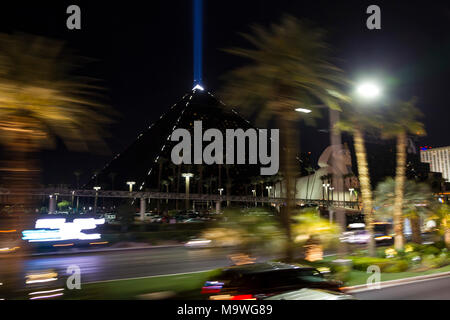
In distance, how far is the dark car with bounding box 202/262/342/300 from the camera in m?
6.99

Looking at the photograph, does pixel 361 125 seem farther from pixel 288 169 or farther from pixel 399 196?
pixel 288 169

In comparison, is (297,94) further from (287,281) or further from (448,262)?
(448,262)

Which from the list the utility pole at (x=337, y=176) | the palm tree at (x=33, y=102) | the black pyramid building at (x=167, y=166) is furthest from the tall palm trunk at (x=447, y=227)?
the black pyramid building at (x=167, y=166)

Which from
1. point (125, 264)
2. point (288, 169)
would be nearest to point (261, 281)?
point (288, 169)

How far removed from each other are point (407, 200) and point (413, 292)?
8701 millimetres

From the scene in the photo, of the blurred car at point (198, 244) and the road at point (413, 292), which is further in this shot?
the blurred car at point (198, 244)

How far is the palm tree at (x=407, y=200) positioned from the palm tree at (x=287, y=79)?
8.84 m

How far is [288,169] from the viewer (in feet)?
36.0

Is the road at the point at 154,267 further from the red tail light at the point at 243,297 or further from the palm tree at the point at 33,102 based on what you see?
the red tail light at the point at 243,297

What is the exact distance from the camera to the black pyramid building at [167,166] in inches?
4868

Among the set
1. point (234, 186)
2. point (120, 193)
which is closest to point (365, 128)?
point (120, 193)
